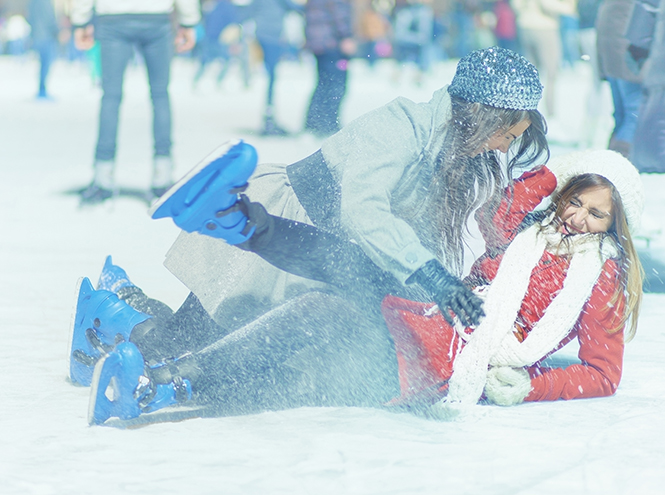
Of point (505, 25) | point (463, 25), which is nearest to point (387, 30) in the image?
point (463, 25)

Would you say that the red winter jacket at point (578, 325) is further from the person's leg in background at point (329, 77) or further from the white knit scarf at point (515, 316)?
the person's leg in background at point (329, 77)

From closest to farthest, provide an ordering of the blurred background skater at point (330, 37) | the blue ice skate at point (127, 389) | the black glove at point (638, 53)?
the blue ice skate at point (127, 389) → the black glove at point (638, 53) → the blurred background skater at point (330, 37)

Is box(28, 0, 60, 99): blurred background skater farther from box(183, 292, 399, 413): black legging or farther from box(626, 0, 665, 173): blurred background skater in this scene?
box(183, 292, 399, 413): black legging

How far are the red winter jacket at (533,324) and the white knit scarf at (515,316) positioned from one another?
0.04 metres

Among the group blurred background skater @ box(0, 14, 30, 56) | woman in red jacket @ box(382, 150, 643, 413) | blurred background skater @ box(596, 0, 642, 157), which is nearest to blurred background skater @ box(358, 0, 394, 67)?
blurred background skater @ box(0, 14, 30, 56)

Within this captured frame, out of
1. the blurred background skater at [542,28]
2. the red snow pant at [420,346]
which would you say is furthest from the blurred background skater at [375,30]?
the red snow pant at [420,346]

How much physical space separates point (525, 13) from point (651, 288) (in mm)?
4928

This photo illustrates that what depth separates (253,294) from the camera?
7.40 ft

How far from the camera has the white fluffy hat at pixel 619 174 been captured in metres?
2.28

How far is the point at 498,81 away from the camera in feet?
6.69

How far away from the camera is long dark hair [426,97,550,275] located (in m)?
2.09

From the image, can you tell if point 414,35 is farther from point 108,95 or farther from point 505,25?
point 108,95

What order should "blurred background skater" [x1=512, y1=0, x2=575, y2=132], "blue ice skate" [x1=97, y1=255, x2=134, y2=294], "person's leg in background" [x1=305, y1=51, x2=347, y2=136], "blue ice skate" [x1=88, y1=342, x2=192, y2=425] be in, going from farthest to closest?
1. "blurred background skater" [x1=512, y1=0, x2=575, y2=132]
2. "person's leg in background" [x1=305, y1=51, x2=347, y2=136]
3. "blue ice skate" [x1=97, y1=255, x2=134, y2=294]
4. "blue ice skate" [x1=88, y1=342, x2=192, y2=425]

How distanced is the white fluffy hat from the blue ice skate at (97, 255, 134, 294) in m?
1.35
